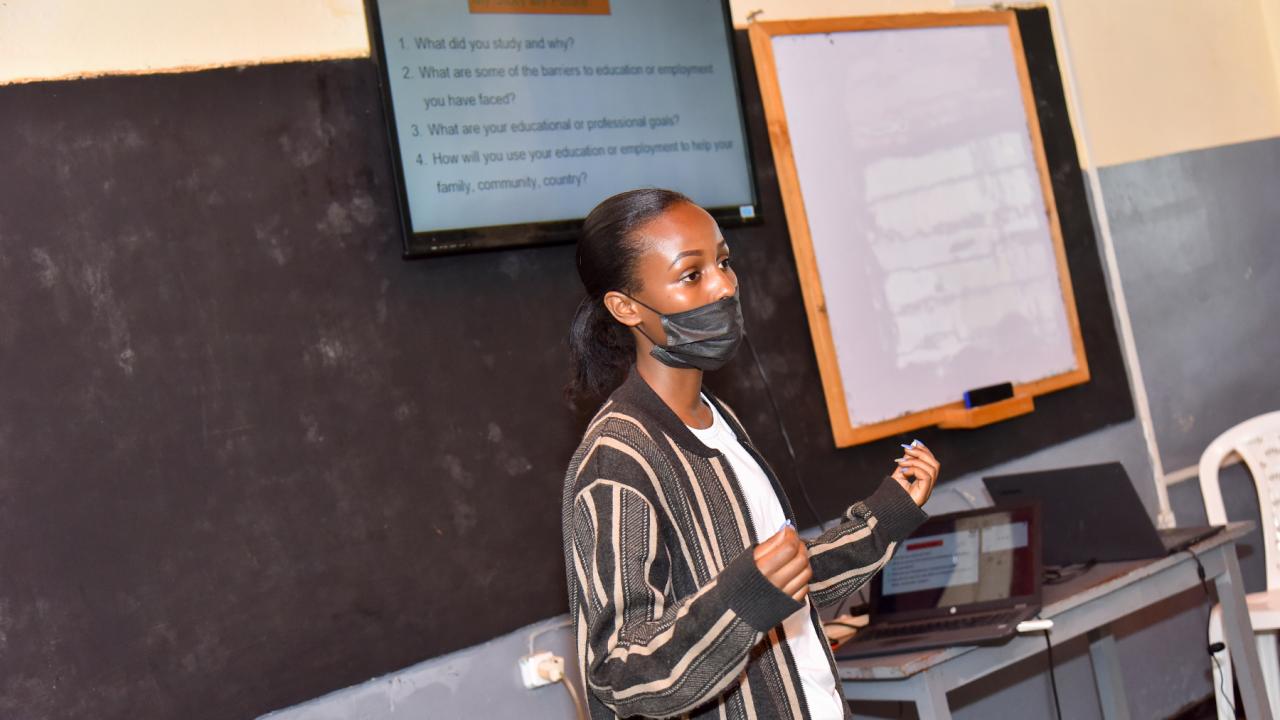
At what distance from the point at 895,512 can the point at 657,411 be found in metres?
0.37

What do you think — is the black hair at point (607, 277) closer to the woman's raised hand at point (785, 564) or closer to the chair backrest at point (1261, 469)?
the woman's raised hand at point (785, 564)

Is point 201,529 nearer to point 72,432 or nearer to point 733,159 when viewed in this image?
point 72,432

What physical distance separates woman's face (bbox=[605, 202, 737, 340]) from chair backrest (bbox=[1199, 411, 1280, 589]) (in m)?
2.26

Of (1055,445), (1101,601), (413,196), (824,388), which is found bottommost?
(1101,601)

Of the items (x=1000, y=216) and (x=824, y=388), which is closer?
(x=824, y=388)

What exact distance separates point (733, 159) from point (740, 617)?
6.10ft

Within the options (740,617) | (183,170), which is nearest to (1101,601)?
(740,617)

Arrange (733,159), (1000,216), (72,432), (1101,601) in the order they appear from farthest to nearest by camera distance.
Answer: (1000,216) → (733,159) → (1101,601) → (72,432)

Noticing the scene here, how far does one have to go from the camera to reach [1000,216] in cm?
365

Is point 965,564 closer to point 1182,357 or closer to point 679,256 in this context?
point 679,256

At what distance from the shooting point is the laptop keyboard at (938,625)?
251 centimetres

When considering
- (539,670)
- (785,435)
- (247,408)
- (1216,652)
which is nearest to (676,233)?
(247,408)

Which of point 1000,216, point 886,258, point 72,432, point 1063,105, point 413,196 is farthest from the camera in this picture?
point 1063,105

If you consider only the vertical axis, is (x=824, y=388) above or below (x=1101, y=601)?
above
